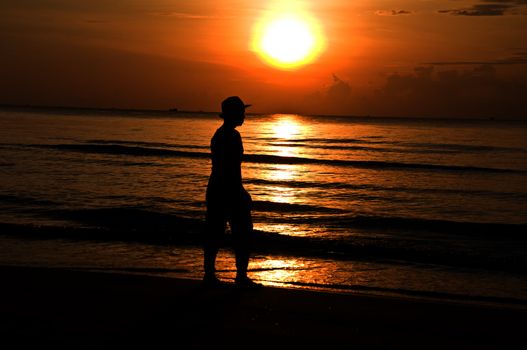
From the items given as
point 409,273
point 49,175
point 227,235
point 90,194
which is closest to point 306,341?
point 409,273

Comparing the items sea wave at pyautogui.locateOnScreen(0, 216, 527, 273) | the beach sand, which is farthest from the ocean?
the beach sand

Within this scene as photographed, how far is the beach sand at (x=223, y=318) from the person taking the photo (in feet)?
18.3

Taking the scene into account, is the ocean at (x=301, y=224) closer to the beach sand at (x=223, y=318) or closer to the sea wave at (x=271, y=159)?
the sea wave at (x=271, y=159)

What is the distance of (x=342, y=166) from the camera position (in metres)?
35.7

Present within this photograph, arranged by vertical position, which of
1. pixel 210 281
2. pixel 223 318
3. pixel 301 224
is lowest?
pixel 223 318

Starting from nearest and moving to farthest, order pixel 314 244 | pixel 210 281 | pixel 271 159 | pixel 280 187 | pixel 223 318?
1. pixel 223 318
2. pixel 210 281
3. pixel 314 244
4. pixel 280 187
5. pixel 271 159

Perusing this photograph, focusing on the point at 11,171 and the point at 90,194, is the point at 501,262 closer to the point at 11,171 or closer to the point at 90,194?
the point at 90,194

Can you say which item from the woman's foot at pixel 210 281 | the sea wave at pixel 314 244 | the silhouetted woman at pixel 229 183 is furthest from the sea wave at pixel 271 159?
Result: the silhouetted woman at pixel 229 183

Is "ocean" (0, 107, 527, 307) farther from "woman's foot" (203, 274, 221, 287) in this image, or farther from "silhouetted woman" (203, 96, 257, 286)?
"silhouetted woman" (203, 96, 257, 286)

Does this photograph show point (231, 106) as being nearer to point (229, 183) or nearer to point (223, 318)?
point (229, 183)

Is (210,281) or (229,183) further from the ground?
(229,183)

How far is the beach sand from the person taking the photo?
558cm

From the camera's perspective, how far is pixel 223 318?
6227 mm

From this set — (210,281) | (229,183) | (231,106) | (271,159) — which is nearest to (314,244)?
(210,281)
